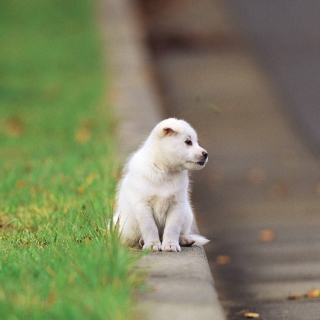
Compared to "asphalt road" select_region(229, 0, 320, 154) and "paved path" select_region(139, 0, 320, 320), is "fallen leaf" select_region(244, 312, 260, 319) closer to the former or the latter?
"paved path" select_region(139, 0, 320, 320)

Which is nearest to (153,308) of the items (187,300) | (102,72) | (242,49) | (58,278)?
(187,300)

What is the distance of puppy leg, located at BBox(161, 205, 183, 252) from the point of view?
5.65 m

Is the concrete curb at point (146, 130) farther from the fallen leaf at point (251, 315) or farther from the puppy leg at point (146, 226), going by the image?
the fallen leaf at point (251, 315)

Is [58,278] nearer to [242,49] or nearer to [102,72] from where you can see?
[102,72]

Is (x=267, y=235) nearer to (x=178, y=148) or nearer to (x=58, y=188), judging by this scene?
(x=58, y=188)

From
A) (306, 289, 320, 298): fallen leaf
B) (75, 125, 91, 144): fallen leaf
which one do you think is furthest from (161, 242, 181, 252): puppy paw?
(75, 125, 91, 144): fallen leaf

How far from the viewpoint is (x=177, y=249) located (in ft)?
18.5

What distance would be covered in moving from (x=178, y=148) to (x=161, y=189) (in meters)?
0.27

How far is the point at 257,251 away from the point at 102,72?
8701mm

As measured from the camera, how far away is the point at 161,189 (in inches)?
225

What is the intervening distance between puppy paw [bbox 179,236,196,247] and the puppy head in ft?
1.55

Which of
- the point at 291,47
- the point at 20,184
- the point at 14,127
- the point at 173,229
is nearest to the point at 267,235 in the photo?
the point at 20,184

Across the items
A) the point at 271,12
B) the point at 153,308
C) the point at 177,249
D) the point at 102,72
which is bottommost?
the point at 153,308

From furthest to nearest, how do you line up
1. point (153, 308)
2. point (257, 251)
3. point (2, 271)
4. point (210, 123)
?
1. point (210, 123)
2. point (257, 251)
3. point (2, 271)
4. point (153, 308)
